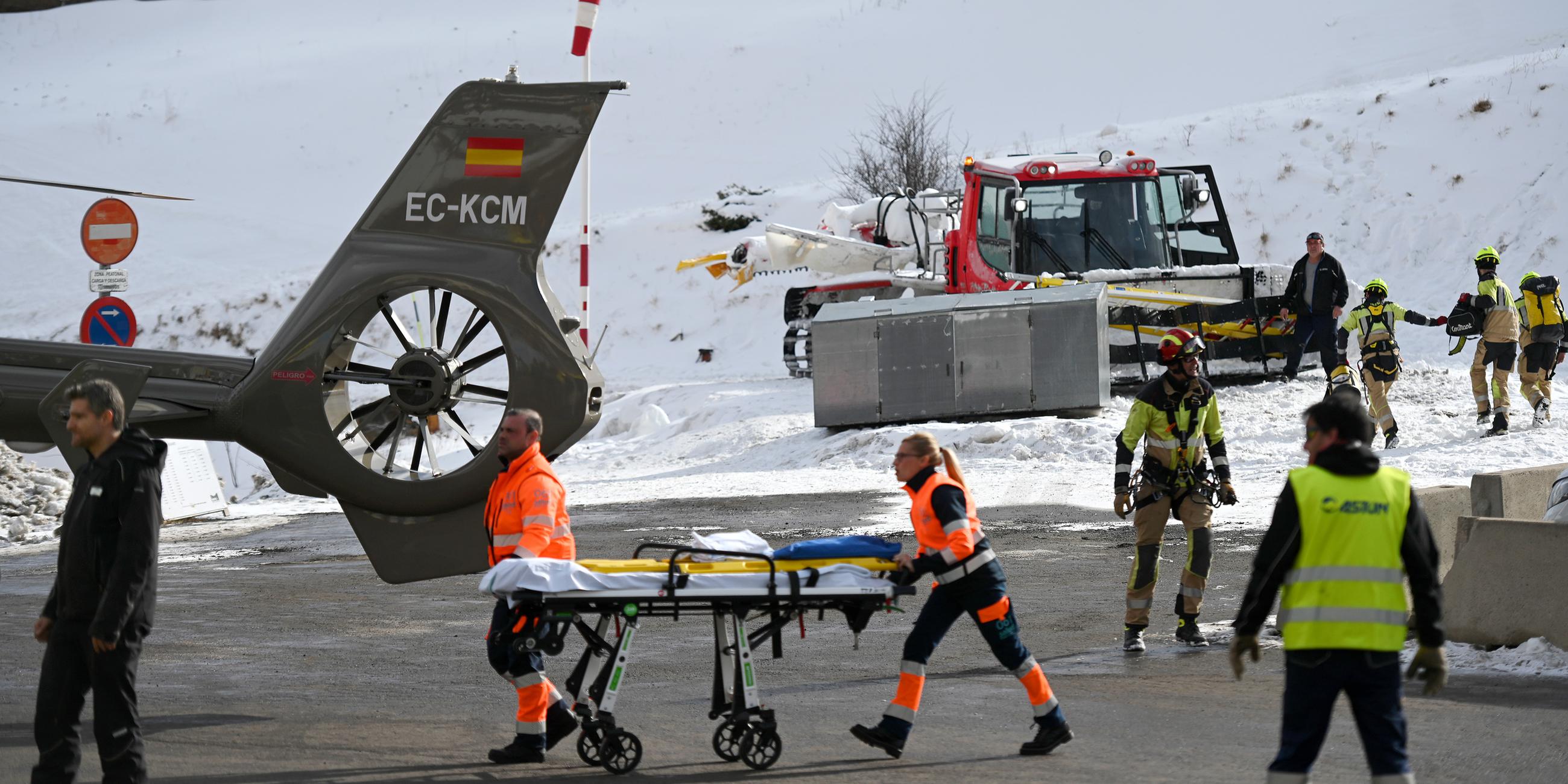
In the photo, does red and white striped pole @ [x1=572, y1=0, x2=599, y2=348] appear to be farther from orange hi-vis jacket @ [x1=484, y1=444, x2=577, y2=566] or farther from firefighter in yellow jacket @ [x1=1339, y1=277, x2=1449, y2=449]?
orange hi-vis jacket @ [x1=484, y1=444, x2=577, y2=566]

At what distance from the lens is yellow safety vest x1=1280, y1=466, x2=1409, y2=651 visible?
5.16 meters

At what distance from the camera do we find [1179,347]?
10.0 m

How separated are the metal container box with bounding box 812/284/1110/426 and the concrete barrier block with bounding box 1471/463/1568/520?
9475 mm

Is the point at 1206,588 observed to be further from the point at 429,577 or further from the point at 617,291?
the point at 617,291

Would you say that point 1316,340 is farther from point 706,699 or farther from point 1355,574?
point 1355,574

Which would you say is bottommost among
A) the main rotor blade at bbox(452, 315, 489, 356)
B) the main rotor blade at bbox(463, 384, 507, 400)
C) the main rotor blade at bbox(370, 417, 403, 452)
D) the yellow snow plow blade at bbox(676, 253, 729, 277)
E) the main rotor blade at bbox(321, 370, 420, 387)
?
the main rotor blade at bbox(370, 417, 403, 452)

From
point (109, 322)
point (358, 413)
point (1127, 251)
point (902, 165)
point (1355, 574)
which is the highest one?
point (902, 165)

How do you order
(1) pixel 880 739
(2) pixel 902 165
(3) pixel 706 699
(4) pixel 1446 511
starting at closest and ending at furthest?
1. (1) pixel 880 739
2. (3) pixel 706 699
3. (4) pixel 1446 511
4. (2) pixel 902 165

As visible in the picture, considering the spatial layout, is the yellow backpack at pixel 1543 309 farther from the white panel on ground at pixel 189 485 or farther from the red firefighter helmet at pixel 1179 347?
the white panel on ground at pixel 189 485

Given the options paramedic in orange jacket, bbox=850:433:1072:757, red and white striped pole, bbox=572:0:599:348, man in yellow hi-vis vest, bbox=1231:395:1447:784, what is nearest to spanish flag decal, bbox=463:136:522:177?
paramedic in orange jacket, bbox=850:433:1072:757

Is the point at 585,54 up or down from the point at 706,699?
up

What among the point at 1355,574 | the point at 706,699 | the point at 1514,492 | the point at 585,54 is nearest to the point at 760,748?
the point at 706,699

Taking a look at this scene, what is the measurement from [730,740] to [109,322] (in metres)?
9.84

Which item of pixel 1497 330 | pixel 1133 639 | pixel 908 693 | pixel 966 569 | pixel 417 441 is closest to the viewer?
pixel 908 693
